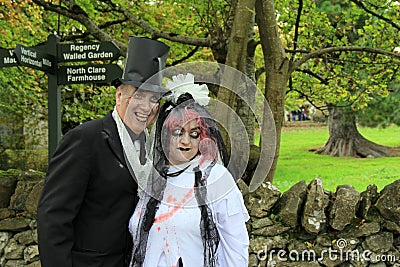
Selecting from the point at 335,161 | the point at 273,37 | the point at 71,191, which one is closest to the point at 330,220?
Answer: the point at 273,37

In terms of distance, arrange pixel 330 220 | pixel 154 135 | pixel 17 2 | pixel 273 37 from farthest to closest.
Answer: pixel 17 2, pixel 273 37, pixel 330 220, pixel 154 135

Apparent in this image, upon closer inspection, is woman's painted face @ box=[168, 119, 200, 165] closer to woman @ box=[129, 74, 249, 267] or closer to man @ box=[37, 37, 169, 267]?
woman @ box=[129, 74, 249, 267]

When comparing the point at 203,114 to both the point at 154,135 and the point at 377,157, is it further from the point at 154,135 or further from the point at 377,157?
the point at 377,157

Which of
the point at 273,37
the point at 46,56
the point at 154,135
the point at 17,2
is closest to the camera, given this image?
the point at 154,135

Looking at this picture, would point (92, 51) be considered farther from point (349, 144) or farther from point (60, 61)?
point (349, 144)

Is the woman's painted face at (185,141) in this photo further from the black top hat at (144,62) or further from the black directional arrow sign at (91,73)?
the black directional arrow sign at (91,73)

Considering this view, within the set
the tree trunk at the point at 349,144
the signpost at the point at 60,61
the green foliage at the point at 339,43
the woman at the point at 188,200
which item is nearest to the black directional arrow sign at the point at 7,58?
the signpost at the point at 60,61

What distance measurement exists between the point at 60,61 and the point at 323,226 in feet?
8.65

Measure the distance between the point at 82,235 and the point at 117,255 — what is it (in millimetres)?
182

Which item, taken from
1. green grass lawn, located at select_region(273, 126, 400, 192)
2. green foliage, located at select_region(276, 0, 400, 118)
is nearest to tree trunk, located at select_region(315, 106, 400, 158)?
green grass lawn, located at select_region(273, 126, 400, 192)

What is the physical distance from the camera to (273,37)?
5.00m

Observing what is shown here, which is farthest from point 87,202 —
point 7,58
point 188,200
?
point 7,58

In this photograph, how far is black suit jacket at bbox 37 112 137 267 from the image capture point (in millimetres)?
2193

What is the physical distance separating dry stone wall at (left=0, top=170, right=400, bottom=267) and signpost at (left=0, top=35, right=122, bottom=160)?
1.51 meters
